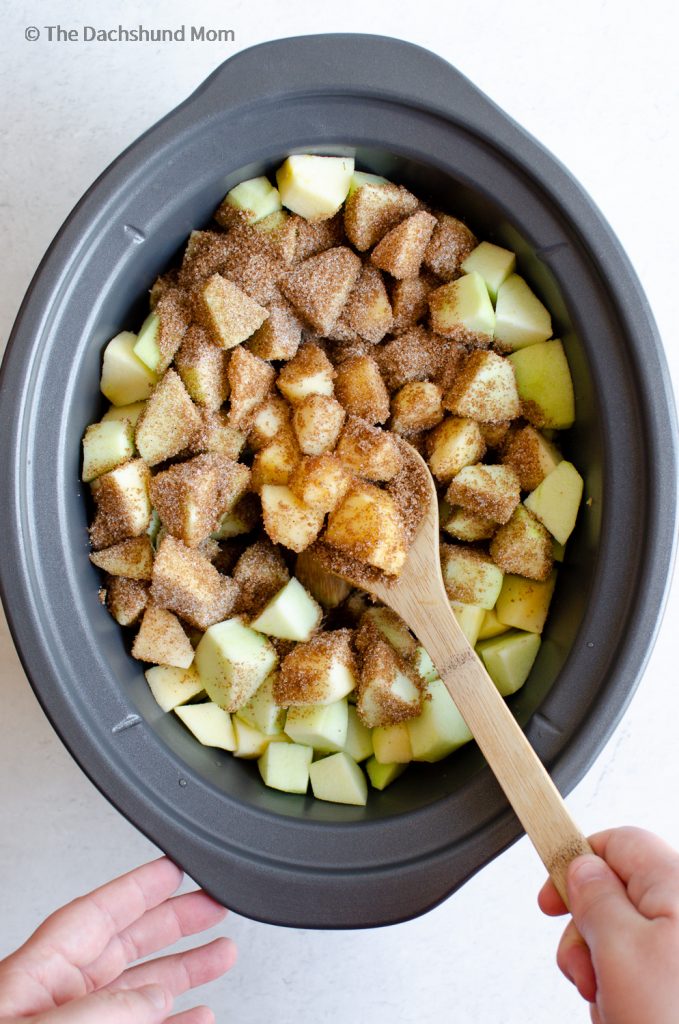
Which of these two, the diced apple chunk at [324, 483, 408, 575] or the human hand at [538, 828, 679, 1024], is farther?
the diced apple chunk at [324, 483, 408, 575]

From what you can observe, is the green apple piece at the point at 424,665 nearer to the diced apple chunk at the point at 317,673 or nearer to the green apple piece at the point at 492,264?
the diced apple chunk at the point at 317,673

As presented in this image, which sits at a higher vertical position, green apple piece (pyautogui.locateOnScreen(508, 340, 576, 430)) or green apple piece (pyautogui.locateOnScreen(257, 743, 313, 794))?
green apple piece (pyautogui.locateOnScreen(508, 340, 576, 430))

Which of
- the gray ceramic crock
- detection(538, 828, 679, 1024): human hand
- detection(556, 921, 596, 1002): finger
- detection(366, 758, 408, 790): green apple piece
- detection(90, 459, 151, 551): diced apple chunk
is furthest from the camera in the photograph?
detection(366, 758, 408, 790): green apple piece

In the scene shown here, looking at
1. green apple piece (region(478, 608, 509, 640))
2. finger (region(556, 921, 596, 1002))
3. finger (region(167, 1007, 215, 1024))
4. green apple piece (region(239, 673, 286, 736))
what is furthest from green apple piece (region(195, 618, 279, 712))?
finger (region(556, 921, 596, 1002))

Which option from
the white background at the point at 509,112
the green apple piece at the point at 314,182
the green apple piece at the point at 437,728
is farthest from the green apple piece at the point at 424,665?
the green apple piece at the point at 314,182

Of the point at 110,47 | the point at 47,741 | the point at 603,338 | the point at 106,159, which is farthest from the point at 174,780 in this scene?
the point at 110,47

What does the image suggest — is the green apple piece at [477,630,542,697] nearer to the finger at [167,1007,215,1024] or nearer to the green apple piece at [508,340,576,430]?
the green apple piece at [508,340,576,430]
